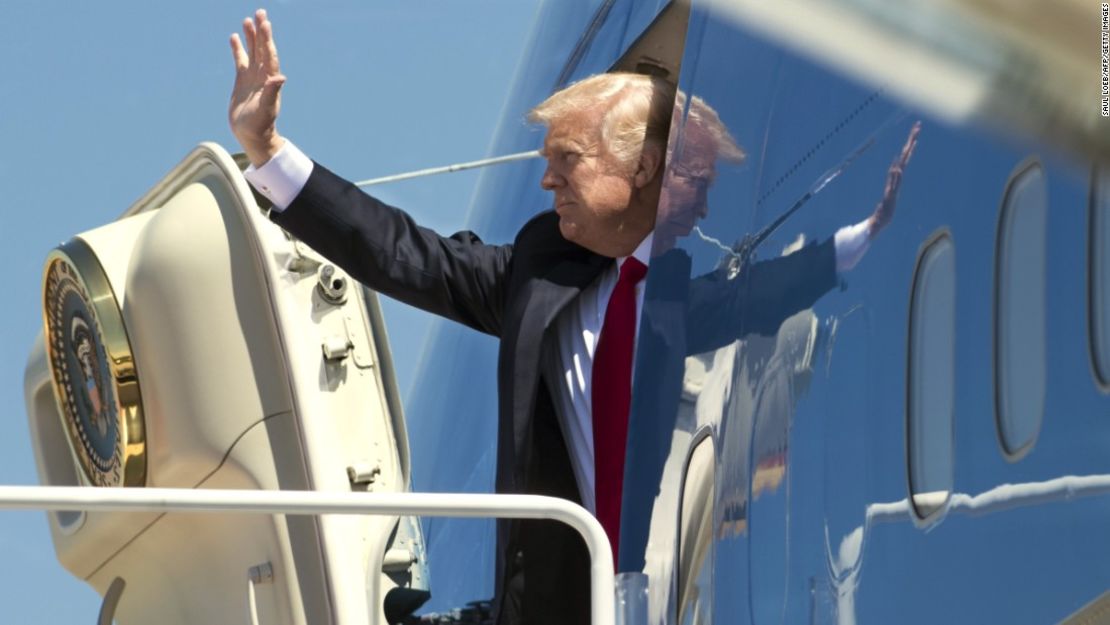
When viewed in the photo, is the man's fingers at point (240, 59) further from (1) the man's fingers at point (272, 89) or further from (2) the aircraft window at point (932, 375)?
(2) the aircraft window at point (932, 375)

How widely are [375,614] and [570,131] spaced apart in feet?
4.20

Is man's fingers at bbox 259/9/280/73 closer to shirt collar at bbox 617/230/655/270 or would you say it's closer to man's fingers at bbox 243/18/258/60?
man's fingers at bbox 243/18/258/60

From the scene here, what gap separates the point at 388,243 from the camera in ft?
10.4

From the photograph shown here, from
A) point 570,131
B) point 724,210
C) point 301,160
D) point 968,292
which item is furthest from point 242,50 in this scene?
point 968,292

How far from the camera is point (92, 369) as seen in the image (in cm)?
349

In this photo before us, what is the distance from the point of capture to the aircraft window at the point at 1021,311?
1356mm

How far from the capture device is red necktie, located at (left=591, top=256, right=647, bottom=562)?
2.73 meters

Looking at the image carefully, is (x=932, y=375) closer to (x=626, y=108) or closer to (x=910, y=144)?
(x=910, y=144)

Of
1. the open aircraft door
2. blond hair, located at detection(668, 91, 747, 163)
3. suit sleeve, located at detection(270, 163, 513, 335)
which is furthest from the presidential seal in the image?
blond hair, located at detection(668, 91, 747, 163)

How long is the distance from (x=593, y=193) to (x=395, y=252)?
502 millimetres

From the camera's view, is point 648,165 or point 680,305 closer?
point 680,305

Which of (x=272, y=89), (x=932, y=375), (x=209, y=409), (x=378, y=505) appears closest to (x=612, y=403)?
(x=378, y=505)

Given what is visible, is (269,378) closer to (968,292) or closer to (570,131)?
(570,131)

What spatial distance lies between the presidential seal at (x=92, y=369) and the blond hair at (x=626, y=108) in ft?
3.64
